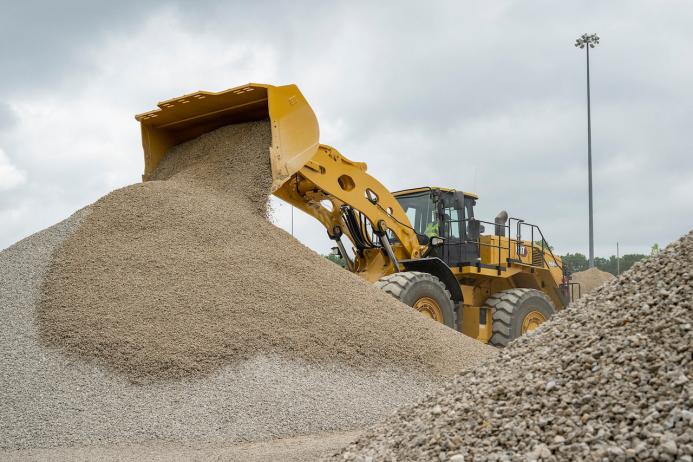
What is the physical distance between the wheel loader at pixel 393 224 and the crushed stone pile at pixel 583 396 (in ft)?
14.3

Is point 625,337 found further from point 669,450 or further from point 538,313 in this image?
point 538,313

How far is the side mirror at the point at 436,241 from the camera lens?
10766mm

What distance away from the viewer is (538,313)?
11156 mm

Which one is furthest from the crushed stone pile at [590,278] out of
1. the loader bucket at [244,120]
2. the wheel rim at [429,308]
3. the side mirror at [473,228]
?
the loader bucket at [244,120]

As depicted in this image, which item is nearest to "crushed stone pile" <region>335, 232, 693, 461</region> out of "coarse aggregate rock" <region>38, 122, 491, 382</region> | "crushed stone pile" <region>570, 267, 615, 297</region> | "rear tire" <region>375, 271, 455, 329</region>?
"coarse aggregate rock" <region>38, 122, 491, 382</region>

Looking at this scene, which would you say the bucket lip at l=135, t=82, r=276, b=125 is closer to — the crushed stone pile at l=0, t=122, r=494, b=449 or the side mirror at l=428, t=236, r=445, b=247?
the crushed stone pile at l=0, t=122, r=494, b=449

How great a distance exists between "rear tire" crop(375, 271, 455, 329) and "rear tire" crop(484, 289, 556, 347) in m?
1.26

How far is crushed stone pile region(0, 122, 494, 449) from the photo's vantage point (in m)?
5.88

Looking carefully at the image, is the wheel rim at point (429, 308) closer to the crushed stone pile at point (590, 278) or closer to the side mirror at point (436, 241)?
the side mirror at point (436, 241)

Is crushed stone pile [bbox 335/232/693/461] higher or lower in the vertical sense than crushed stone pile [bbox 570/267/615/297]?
lower

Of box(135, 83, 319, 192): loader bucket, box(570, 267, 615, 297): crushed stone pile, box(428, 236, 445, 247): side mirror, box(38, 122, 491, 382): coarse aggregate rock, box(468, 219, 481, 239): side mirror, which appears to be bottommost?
box(38, 122, 491, 382): coarse aggregate rock

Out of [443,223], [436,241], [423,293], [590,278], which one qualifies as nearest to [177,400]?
[423,293]

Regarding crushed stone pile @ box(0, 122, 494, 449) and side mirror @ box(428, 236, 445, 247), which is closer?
crushed stone pile @ box(0, 122, 494, 449)

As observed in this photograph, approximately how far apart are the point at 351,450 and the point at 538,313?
24.2ft
